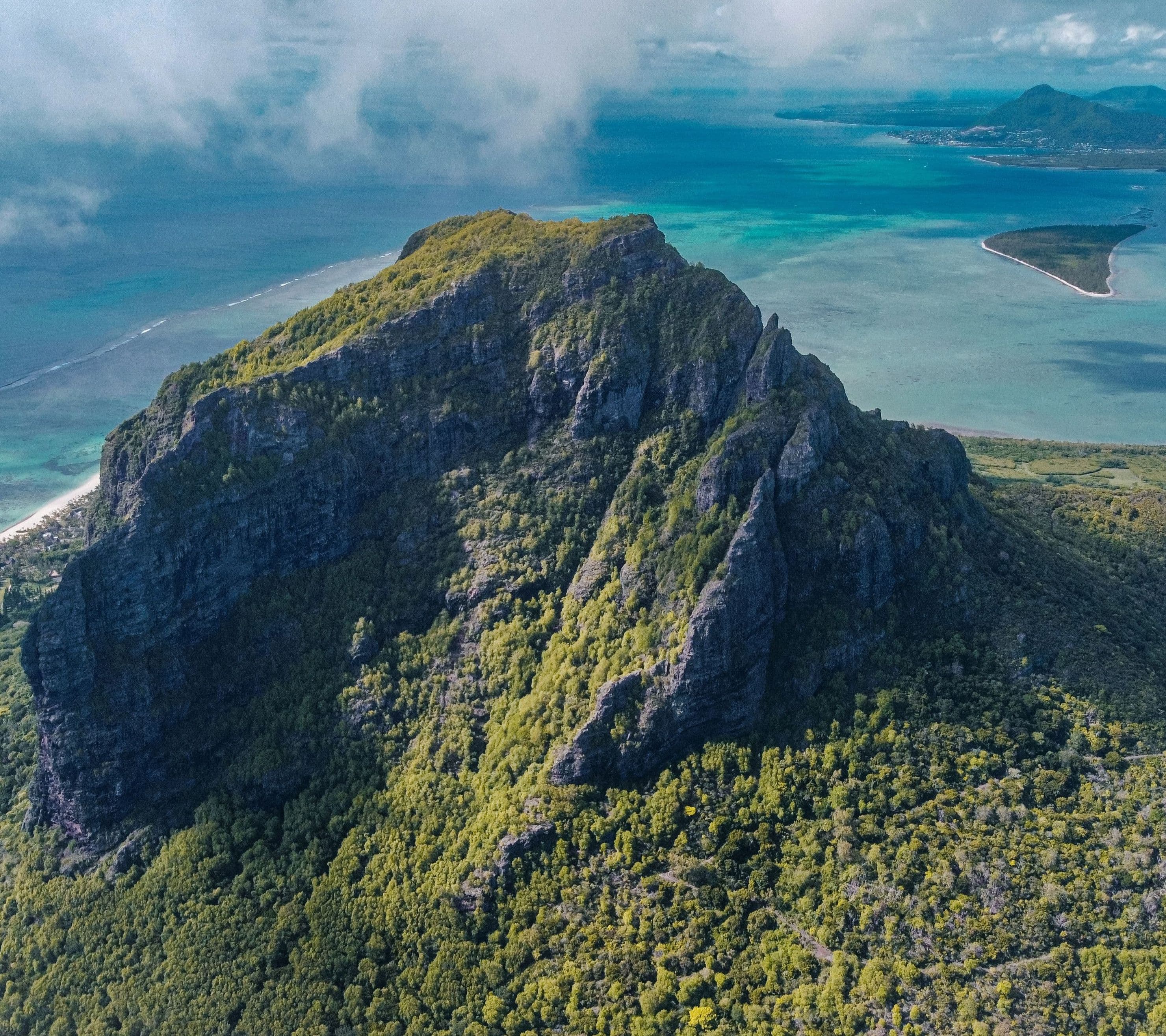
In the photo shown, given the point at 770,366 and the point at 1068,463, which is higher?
the point at 770,366

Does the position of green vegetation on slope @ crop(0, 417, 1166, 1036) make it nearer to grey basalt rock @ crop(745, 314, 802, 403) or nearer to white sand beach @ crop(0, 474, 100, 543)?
grey basalt rock @ crop(745, 314, 802, 403)

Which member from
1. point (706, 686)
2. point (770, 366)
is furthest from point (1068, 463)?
point (706, 686)

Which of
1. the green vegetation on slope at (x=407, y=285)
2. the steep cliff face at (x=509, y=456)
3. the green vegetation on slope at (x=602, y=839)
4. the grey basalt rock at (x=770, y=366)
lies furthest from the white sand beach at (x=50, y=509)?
the grey basalt rock at (x=770, y=366)

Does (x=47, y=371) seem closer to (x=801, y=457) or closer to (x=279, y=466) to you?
(x=279, y=466)

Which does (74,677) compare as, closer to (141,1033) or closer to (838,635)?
(141,1033)

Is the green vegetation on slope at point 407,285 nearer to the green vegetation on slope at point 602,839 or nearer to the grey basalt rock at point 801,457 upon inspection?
the green vegetation on slope at point 602,839

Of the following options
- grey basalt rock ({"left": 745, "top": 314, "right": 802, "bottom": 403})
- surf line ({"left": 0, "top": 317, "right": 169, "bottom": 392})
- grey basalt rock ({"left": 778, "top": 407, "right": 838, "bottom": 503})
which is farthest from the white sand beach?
grey basalt rock ({"left": 778, "top": 407, "right": 838, "bottom": 503})
